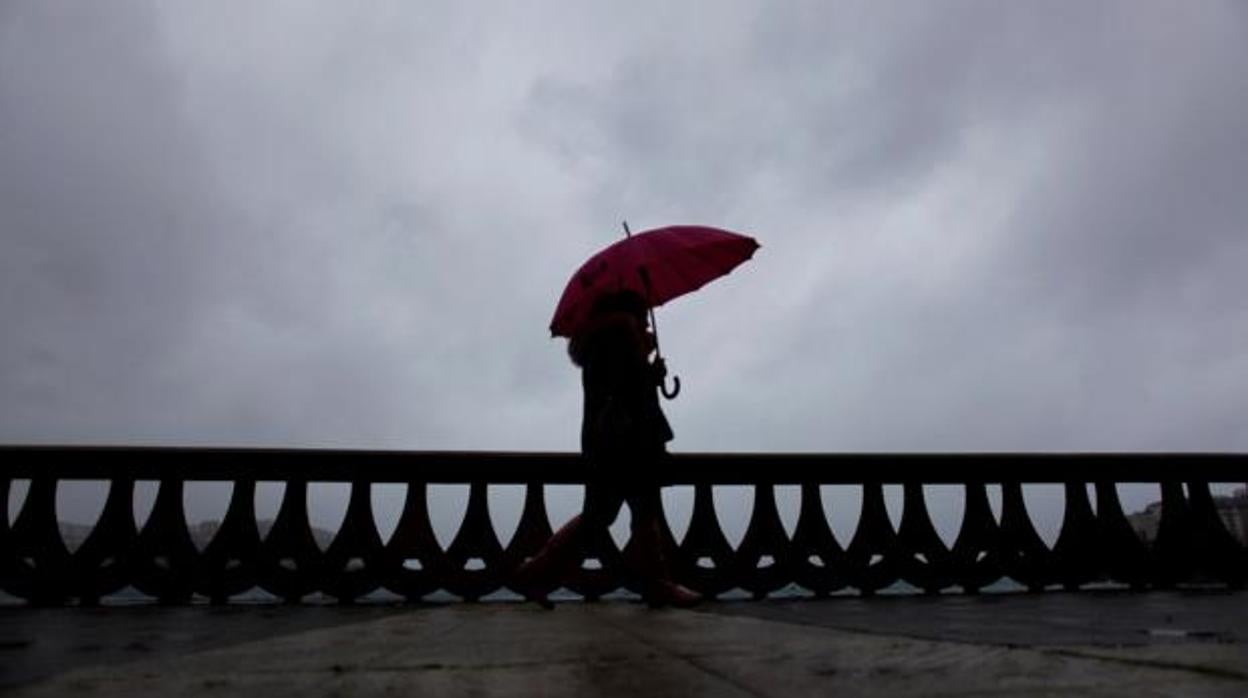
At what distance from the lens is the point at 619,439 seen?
4441mm

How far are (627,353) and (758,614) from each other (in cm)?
152

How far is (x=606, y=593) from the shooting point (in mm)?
5488

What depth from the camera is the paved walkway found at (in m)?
1.69

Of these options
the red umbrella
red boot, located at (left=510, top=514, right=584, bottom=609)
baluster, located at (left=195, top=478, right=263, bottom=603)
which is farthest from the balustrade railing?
the red umbrella

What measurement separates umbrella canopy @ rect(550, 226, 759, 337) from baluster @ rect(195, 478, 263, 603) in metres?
2.41

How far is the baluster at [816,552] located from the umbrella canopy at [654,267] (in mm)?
1981

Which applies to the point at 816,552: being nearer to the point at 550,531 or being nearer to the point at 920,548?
the point at 920,548

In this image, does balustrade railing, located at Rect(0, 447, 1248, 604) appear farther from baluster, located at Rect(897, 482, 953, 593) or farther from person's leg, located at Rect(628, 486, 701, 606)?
person's leg, located at Rect(628, 486, 701, 606)

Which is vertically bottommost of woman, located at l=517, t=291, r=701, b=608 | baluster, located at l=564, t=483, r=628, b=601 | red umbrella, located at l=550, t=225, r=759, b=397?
baluster, located at l=564, t=483, r=628, b=601

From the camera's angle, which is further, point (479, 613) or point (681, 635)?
point (479, 613)

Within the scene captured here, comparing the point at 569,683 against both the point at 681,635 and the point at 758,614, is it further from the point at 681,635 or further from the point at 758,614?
the point at 758,614

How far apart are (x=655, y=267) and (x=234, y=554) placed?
3348mm

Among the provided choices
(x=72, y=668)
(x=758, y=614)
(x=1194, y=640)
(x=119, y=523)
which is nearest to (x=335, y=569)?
(x=119, y=523)

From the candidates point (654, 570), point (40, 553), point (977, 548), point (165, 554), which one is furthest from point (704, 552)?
point (40, 553)
